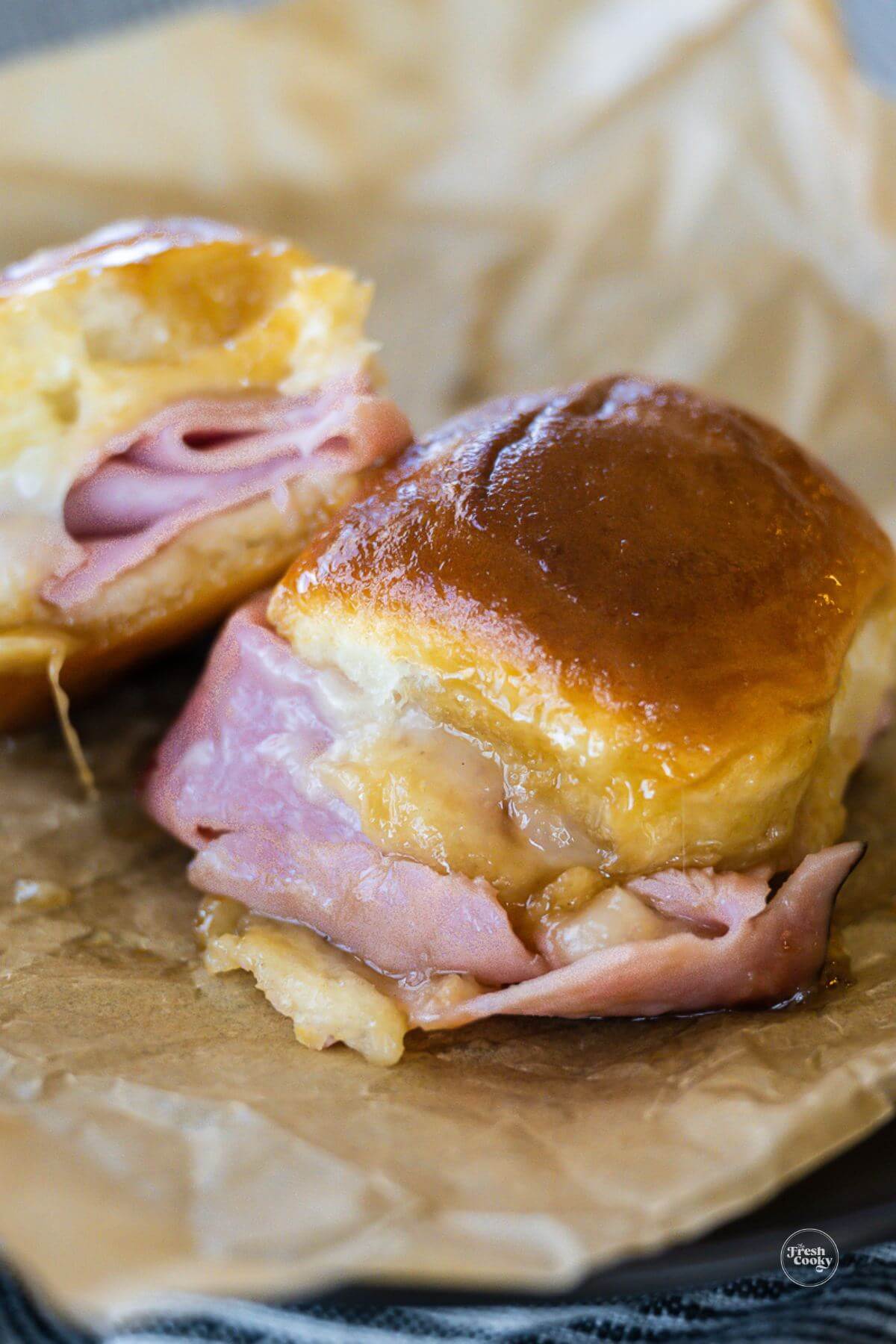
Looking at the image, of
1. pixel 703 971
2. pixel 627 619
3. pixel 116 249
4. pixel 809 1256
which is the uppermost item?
pixel 116 249

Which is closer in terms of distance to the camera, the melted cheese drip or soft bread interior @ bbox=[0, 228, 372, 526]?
the melted cheese drip

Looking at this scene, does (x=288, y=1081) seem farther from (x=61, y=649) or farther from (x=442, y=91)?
(x=442, y=91)

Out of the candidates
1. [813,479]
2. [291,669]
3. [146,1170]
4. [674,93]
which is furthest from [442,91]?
[146,1170]

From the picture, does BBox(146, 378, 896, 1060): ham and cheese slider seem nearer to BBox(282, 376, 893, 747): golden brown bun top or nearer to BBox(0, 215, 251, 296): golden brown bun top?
BBox(282, 376, 893, 747): golden brown bun top

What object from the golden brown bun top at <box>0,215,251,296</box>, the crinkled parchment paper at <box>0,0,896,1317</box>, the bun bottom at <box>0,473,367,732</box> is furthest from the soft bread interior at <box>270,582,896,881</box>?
the golden brown bun top at <box>0,215,251,296</box>

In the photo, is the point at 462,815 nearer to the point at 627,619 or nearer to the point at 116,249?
the point at 627,619

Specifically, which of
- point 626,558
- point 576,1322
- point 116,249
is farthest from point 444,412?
point 576,1322

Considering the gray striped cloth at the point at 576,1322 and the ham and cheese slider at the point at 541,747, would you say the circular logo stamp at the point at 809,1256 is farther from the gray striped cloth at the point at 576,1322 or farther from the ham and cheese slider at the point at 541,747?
the ham and cheese slider at the point at 541,747
